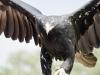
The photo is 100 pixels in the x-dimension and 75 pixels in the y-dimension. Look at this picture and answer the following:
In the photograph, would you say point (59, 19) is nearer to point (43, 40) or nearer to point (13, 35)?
point (43, 40)

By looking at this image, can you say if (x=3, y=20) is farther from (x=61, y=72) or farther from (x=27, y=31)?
(x=61, y=72)

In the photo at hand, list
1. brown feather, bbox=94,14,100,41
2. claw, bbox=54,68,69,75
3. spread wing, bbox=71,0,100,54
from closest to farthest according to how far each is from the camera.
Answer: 1. claw, bbox=54,68,69,75
2. spread wing, bbox=71,0,100,54
3. brown feather, bbox=94,14,100,41

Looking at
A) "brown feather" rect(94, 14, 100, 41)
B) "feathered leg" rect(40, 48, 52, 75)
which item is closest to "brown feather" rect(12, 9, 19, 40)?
"brown feather" rect(94, 14, 100, 41)

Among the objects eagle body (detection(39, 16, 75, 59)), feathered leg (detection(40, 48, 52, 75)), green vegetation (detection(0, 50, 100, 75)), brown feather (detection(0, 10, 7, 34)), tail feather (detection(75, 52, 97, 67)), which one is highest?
eagle body (detection(39, 16, 75, 59))

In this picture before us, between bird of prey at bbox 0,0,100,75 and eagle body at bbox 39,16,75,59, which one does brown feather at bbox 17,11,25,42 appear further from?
eagle body at bbox 39,16,75,59

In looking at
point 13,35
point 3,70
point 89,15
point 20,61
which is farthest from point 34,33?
point 20,61

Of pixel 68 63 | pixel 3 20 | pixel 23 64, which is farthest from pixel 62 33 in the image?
pixel 23 64

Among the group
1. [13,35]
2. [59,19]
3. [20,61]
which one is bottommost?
[20,61]

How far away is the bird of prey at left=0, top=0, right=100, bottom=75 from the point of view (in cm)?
852

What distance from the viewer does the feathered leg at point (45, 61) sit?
8.68 m

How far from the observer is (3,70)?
2250 cm

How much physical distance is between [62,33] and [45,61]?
21.8 inches

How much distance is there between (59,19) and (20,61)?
700 inches

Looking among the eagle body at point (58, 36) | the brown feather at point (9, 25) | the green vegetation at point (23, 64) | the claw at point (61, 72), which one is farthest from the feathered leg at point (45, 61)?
the green vegetation at point (23, 64)
